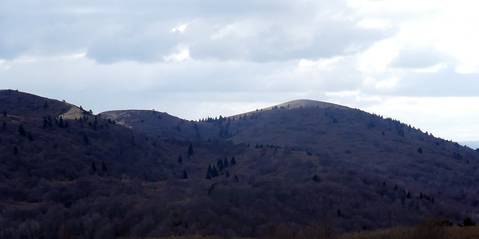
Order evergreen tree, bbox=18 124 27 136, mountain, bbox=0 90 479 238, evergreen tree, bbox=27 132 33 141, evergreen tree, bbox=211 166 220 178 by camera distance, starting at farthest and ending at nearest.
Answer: evergreen tree, bbox=18 124 27 136
evergreen tree, bbox=211 166 220 178
evergreen tree, bbox=27 132 33 141
mountain, bbox=0 90 479 238

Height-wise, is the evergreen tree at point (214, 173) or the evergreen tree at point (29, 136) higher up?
the evergreen tree at point (29, 136)

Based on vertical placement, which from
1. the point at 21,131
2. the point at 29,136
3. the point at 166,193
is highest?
the point at 21,131

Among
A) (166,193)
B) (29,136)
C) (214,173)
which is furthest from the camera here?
(214,173)

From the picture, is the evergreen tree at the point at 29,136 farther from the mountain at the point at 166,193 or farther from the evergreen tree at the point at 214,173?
the evergreen tree at the point at 214,173

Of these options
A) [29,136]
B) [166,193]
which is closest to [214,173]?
[166,193]

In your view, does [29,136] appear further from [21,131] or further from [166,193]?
[166,193]

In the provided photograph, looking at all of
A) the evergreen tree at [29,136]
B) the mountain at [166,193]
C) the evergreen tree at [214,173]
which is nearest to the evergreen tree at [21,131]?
the mountain at [166,193]

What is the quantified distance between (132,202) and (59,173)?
1624 inches

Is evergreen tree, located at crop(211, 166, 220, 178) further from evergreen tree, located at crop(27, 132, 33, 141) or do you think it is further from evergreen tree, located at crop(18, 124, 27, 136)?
evergreen tree, located at crop(18, 124, 27, 136)

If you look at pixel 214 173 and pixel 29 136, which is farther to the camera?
pixel 214 173

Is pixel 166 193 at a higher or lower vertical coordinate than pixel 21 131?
lower

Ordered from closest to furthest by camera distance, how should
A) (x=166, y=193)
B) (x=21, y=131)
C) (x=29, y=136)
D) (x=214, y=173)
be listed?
(x=166, y=193) → (x=29, y=136) → (x=21, y=131) → (x=214, y=173)

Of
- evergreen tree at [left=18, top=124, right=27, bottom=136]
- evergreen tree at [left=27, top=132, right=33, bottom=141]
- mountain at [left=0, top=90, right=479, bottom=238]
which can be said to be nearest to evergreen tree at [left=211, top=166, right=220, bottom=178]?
mountain at [left=0, top=90, right=479, bottom=238]

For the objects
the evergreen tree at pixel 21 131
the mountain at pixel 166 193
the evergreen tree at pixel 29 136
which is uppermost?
the evergreen tree at pixel 21 131
